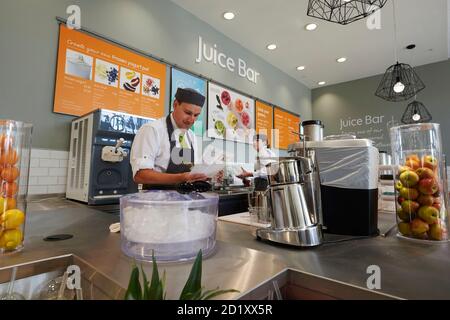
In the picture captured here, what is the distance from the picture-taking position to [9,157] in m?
0.69

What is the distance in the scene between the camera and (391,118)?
4.61m

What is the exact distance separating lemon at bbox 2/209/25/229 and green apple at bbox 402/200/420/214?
115 cm

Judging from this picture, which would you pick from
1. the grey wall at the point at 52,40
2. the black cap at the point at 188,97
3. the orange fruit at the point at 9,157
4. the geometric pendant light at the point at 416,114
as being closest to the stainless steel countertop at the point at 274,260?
the orange fruit at the point at 9,157

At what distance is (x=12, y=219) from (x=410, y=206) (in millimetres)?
1162

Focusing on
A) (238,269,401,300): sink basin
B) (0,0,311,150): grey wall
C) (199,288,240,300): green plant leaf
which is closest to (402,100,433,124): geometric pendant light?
(0,0,311,150): grey wall

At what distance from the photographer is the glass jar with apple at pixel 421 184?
2.53ft

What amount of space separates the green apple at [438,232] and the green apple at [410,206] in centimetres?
6

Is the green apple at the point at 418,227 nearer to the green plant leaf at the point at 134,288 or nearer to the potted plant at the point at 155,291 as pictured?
the potted plant at the point at 155,291

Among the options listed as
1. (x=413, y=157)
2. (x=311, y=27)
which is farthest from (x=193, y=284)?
(x=311, y=27)

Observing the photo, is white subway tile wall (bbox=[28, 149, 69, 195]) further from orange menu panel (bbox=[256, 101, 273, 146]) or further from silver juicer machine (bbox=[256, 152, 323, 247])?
orange menu panel (bbox=[256, 101, 273, 146])

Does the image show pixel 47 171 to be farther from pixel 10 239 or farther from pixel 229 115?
pixel 229 115

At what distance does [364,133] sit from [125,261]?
5.33 metres
